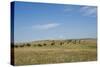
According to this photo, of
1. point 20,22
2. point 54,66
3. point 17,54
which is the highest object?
point 20,22

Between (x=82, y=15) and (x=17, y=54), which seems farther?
(x=82, y=15)

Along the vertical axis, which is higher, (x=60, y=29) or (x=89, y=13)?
(x=89, y=13)

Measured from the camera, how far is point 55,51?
2.30m

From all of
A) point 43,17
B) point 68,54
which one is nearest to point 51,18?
point 43,17

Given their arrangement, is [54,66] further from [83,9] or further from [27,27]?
[83,9]

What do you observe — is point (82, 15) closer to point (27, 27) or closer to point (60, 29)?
point (60, 29)

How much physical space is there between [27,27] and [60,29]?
0.38 meters

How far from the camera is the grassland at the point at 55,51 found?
216 cm

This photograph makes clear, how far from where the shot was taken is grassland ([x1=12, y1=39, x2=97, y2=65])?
2.16 meters

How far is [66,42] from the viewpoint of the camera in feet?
7.68

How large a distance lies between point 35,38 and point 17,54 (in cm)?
25
